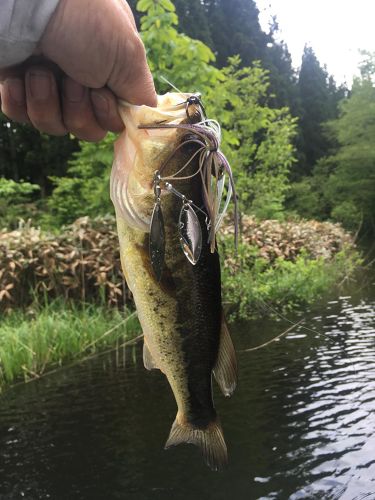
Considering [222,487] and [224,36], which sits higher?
[224,36]

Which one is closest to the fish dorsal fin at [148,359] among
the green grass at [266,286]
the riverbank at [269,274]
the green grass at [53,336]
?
the green grass at [53,336]

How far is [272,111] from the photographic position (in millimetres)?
10844

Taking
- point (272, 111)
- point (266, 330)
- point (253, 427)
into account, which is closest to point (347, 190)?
point (272, 111)

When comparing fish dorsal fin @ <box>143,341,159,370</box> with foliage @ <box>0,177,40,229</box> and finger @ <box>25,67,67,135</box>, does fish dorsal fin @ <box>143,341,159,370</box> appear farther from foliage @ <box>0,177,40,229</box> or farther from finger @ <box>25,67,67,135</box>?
foliage @ <box>0,177,40,229</box>

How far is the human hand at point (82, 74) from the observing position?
1.52 metres

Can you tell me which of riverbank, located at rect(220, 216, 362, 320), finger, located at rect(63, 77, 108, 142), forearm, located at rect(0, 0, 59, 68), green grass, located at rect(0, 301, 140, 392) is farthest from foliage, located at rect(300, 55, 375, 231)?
forearm, located at rect(0, 0, 59, 68)

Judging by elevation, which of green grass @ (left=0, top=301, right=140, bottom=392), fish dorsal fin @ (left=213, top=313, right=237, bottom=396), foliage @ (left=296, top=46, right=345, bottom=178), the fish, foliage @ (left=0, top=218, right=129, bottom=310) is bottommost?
green grass @ (left=0, top=301, right=140, bottom=392)

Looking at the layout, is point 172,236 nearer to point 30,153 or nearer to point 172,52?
point 172,52

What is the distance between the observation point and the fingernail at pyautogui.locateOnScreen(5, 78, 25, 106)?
1.80 metres

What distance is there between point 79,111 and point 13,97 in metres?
0.24

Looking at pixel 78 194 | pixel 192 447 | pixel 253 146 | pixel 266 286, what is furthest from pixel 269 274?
pixel 78 194

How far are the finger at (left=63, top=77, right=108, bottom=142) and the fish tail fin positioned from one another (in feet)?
3.77

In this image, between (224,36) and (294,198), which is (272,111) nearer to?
(294,198)

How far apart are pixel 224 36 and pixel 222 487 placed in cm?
4926
